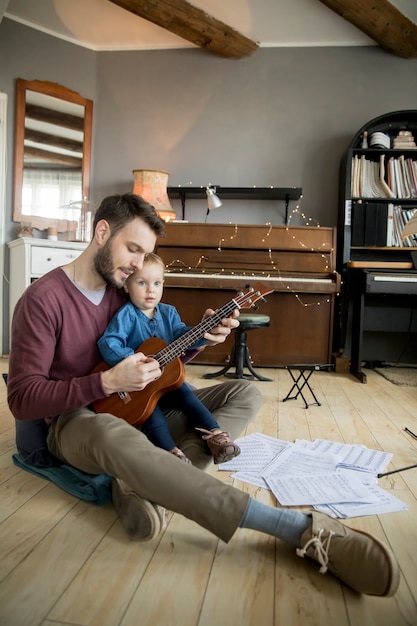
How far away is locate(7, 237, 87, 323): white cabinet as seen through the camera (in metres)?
3.63

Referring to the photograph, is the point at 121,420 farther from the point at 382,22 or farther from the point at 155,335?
the point at 382,22

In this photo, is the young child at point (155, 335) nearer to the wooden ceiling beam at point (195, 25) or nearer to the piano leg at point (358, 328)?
the piano leg at point (358, 328)

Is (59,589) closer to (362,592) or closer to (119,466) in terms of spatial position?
(119,466)

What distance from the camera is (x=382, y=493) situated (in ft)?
5.06

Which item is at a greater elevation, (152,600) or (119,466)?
(119,466)

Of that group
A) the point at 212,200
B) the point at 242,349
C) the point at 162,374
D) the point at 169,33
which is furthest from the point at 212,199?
the point at 162,374

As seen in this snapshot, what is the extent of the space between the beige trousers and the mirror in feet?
9.52

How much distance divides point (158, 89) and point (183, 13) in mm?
724

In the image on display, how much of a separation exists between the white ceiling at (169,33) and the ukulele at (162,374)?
2997 mm

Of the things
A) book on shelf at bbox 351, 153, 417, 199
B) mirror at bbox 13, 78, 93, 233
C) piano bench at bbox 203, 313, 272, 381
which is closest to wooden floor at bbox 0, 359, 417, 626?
piano bench at bbox 203, 313, 272, 381

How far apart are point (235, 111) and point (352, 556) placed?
3856mm

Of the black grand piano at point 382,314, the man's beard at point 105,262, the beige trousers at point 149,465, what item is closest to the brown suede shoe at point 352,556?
the beige trousers at point 149,465

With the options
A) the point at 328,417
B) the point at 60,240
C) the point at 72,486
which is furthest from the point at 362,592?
the point at 60,240

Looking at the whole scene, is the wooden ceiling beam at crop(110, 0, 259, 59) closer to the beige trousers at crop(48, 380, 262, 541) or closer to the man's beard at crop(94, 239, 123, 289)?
the man's beard at crop(94, 239, 123, 289)
